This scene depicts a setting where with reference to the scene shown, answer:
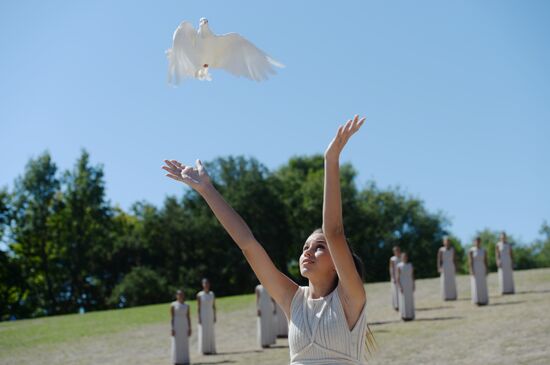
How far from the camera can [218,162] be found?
59094mm

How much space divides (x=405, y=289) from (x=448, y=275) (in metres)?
3.69

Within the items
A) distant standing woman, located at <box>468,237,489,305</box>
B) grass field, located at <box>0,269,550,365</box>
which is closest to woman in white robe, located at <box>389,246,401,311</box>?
grass field, located at <box>0,269,550,365</box>

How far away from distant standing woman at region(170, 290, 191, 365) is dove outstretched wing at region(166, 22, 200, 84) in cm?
1456

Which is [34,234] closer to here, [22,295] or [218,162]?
[22,295]

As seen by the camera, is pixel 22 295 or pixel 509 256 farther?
pixel 22 295

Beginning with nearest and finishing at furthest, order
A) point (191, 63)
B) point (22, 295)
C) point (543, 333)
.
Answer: point (191, 63) < point (543, 333) < point (22, 295)

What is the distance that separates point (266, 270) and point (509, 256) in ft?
72.0

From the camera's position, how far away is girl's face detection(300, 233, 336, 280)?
10.9ft

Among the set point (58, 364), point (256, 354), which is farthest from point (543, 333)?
point (58, 364)

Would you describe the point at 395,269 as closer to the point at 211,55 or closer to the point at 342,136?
the point at 211,55

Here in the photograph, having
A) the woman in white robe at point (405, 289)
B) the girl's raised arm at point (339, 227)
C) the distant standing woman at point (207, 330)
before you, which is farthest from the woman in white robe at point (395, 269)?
the girl's raised arm at point (339, 227)

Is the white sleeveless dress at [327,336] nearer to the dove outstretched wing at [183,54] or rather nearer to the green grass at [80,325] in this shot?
the dove outstretched wing at [183,54]

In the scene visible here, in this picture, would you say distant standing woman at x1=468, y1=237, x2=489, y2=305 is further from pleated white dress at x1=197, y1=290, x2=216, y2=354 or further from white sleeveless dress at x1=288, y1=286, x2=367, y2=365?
white sleeveless dress at x1=288, y1=286, x2=367, y2=365

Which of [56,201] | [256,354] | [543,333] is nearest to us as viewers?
[543,333]
